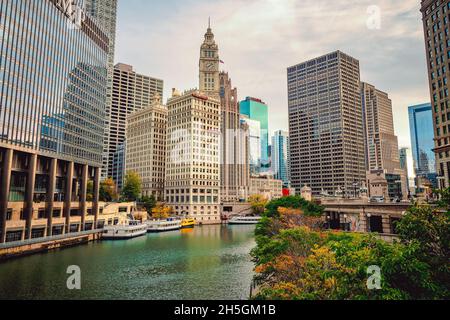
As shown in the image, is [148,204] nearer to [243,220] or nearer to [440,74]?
[243,220]

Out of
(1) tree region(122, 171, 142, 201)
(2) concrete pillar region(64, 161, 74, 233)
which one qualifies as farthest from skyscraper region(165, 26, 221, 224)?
(2) concrete pillar region(64, 161, 74, 233)

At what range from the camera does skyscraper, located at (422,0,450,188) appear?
75.8 metres

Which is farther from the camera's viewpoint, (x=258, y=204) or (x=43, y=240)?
(x=258, y=204)

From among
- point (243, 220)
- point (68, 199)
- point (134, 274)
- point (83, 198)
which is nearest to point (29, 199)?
point (68, 199)

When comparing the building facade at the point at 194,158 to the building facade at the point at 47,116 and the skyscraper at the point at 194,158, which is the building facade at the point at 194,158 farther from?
the building facade at the point at 47,116

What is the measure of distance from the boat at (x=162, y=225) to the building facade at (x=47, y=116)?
23855 mm

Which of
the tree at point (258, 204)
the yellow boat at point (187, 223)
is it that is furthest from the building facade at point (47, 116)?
the tree at point (258, 204)

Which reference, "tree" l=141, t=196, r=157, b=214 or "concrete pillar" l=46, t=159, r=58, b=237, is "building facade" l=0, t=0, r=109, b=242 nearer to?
"concrete pillar" l=46, t=159, r=58, b=237

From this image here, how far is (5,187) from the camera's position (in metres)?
59.2

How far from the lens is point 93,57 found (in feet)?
308

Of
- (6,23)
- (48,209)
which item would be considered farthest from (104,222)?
(6,23)

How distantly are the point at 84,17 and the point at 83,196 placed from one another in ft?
163

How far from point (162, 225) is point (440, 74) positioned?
306ft

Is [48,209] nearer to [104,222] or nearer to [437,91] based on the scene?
[104,222]
